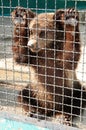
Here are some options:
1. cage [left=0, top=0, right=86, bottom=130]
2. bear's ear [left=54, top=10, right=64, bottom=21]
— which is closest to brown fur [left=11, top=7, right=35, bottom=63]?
cage [left=0, top=0, right=86, bottom=130]

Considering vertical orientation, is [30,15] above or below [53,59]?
above

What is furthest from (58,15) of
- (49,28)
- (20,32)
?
(20,32)

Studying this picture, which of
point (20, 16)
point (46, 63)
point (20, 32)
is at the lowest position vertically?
point (46, 63)

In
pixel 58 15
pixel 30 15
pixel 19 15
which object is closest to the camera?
pixel 58 15

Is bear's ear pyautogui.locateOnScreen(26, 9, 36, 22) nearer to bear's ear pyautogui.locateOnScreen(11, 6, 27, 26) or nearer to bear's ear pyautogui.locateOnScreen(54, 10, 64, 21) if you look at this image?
bear's ear pyautogui.locateOnScreen(11, 6, 27, 26)

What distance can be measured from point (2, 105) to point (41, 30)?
3.66 feet

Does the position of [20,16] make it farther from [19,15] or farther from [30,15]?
[30,15]

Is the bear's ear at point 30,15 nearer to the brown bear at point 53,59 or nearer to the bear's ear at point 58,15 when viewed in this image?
the brown bear at point 53,59

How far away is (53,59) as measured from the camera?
3.30 m

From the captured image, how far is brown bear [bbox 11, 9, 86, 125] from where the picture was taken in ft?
10.5

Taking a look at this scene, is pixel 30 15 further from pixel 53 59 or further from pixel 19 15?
pixel 53 59

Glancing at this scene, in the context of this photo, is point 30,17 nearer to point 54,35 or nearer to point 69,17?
point 54,35

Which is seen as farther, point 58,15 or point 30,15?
point 30,15

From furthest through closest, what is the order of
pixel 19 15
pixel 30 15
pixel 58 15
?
pixel 30 15, pixel 19 15, pixel 58 15
